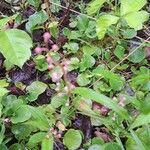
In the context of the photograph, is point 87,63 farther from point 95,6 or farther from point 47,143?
point 47,143

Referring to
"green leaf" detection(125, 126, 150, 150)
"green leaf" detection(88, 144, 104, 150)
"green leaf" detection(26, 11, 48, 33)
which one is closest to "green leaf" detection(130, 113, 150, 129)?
"green leaf" detection(125, 126, 150, 150)

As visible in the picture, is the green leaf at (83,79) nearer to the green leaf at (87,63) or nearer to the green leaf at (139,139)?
the green leaf at (87,63)

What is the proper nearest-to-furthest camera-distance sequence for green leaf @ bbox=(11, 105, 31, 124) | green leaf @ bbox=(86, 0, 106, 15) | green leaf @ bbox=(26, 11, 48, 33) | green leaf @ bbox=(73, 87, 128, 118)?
green leaf @ bbox=(73, 87, 128, 118) → green leaf @ bbox=(11, 105, 31, 124) → green leaf @ bbox=(86, 0, 106, 15) → green leaf @ bbox=(26, 11, 48, 33)

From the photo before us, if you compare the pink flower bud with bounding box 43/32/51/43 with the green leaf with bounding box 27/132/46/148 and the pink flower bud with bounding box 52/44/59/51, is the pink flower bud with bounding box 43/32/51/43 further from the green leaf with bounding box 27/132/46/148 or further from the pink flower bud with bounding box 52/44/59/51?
the green leaf with bounding box 27/132/46/148

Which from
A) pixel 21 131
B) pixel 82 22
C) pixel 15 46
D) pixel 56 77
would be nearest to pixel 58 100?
pixel 56 77

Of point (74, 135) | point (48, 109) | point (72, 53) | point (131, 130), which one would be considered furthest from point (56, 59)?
point (131, 130)

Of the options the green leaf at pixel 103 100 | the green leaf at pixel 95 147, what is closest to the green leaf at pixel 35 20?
the green leaf at pixel 103 100
